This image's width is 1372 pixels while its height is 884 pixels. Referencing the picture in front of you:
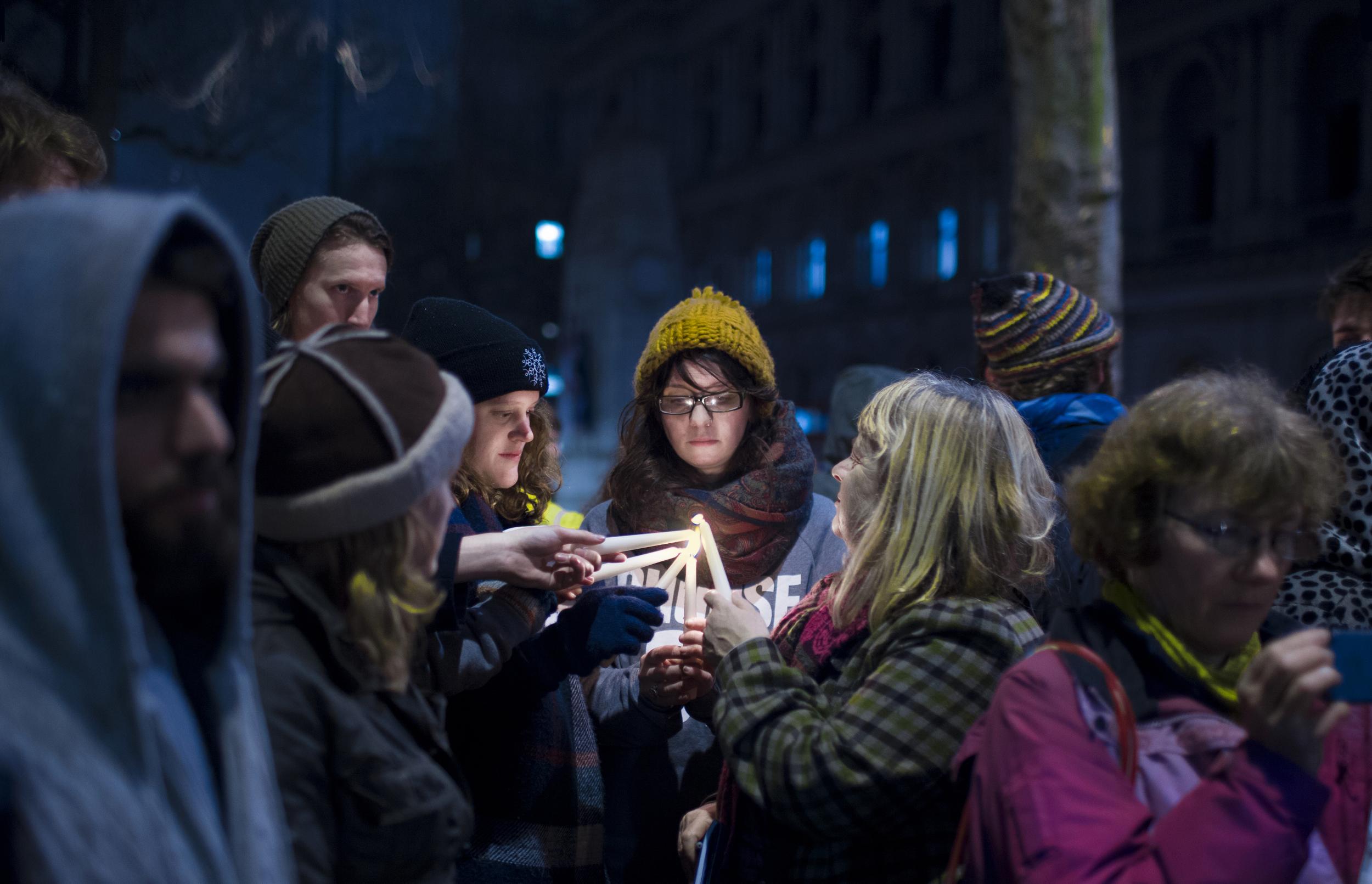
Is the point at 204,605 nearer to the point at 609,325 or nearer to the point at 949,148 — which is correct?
the point at 609,325

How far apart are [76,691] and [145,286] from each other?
411 millimetres

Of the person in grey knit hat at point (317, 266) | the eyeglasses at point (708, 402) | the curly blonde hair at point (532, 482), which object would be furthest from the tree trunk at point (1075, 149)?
the person in grey knit hat at point (317, 266)

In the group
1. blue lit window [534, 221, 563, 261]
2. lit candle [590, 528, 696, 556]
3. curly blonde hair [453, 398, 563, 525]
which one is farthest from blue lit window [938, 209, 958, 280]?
lit candle [590, 528, 696, 556]

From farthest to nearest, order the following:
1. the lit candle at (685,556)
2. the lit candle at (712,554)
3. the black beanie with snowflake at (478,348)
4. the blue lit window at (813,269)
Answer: the blue lit window at (813,269), the black beanie with snowflake at (478,348), the lit candle at (685,556), the lit candle at (712,554)

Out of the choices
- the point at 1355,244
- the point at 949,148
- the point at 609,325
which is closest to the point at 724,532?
the point at 609,325

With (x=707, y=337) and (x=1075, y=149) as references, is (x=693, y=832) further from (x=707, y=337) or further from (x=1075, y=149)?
(x=1075, y=149)

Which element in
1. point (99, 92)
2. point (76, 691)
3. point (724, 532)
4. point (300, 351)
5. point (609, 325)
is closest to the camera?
point (76, 691)

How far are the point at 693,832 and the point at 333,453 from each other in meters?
1.38

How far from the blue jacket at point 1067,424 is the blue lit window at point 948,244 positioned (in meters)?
24.9

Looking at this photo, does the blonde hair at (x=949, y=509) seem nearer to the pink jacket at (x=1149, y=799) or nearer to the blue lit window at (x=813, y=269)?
the pink jacket at (x=1149, y=799)

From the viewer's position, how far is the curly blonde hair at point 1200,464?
1.41 meters

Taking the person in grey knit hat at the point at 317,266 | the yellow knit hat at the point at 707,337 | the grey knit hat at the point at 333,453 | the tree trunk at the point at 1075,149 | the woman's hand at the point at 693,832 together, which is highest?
the tree trunk at the point at 1075,149

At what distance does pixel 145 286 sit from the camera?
1053mm

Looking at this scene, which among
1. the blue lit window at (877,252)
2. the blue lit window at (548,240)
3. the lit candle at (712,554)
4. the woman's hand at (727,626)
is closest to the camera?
the woman's hand at (727,626)
